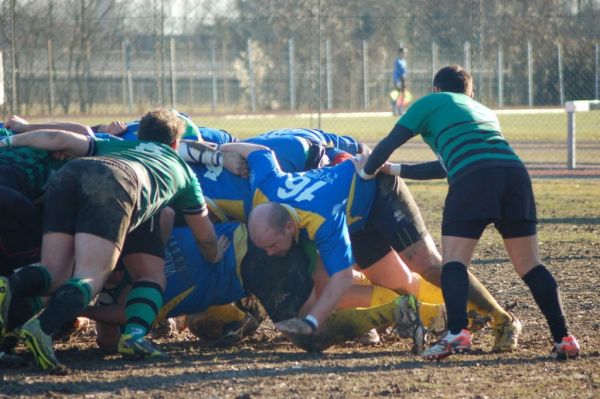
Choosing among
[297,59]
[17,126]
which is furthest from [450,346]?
[297,59]

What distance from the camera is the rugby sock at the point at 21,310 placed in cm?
532

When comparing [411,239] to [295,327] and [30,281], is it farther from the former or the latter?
[30,281]

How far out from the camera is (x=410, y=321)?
5688 millimetres

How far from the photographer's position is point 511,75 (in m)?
31.3

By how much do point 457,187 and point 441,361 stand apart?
952mm

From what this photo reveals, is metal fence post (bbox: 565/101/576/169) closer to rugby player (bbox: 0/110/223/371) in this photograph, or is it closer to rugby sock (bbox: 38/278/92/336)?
rugby player (bbox: 0/110/223/371)

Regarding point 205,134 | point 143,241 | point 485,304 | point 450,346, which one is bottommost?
point 450,346

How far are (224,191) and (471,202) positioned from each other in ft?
5.65

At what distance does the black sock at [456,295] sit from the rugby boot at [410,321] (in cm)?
24

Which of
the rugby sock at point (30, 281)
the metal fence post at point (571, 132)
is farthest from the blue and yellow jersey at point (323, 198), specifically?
the metal fence post at point (571, 132)

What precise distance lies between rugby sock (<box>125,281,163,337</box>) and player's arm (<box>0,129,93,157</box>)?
836 millimetres

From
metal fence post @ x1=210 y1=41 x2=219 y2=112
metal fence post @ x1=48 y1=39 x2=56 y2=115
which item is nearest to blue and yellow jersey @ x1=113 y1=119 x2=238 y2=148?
metal fence post @ x1=48 y1=39 x2=56 y2=115

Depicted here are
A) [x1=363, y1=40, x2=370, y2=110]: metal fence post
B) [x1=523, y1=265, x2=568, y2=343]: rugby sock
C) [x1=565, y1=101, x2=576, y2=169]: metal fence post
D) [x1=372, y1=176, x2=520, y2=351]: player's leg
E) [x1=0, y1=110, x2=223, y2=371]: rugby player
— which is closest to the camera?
[x1=0, y1=110, x2=223, y2=371]: rugby player

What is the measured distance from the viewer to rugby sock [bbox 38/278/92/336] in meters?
4.98
